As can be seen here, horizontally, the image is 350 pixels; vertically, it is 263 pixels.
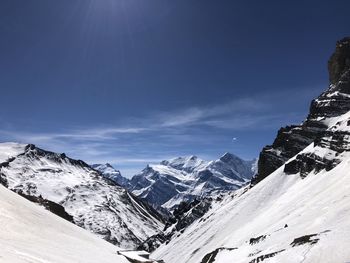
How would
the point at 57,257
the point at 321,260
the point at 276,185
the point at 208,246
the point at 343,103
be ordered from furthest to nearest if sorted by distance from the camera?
the point at 343,103, the point at 276,185, the point at 208,246, the point at 321,260, the point at 57,257

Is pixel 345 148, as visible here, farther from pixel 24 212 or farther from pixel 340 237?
pixel 24 212

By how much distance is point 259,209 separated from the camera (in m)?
130

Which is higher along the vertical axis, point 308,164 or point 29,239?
point 308,164

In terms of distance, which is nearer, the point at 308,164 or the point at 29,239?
the point at 29,239

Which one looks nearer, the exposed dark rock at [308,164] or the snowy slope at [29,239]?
the snowy slope at [29,239]

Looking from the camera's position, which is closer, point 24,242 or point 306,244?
point 24,242

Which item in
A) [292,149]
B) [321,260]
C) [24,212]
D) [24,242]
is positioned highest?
[292,149]

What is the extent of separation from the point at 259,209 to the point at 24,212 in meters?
111

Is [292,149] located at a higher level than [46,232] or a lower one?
higher

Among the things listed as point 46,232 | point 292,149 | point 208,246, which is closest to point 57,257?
point 46,232

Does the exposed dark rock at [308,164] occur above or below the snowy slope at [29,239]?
above

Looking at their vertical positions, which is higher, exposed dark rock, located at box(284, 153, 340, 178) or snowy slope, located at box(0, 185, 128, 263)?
exposed dark rock, located at box(284, 153, 340, 178)

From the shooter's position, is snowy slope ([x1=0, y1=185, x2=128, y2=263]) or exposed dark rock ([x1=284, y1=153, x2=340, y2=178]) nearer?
snowy slope ([x1=0, y1=185, x2=128, y2=263])

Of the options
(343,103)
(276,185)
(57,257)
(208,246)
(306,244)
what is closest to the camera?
(57,257)
